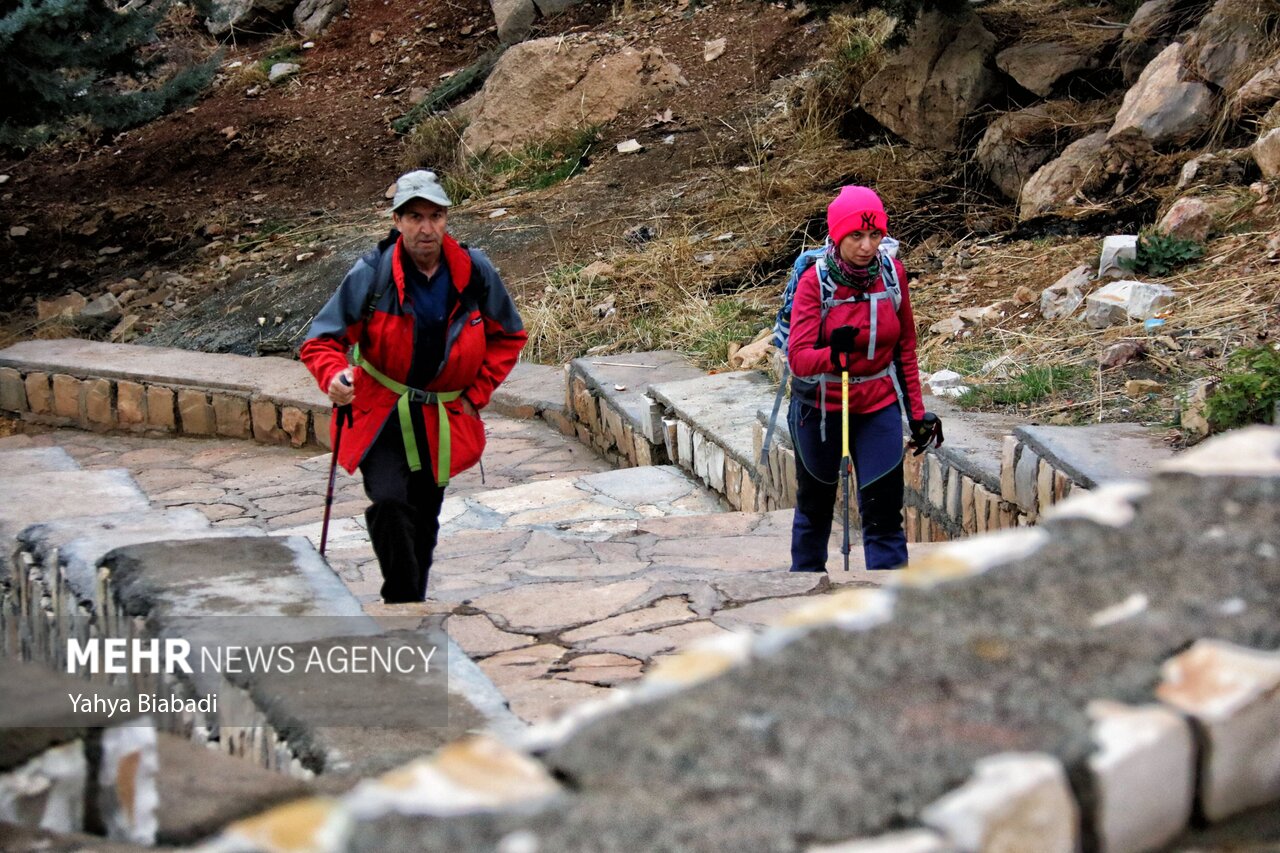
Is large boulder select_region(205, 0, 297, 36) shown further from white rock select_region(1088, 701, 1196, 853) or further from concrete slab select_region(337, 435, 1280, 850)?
white rock select_region(1088, 701, 1196, 853)

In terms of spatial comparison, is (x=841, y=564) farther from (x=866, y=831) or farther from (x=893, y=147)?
(x=893, y=147)

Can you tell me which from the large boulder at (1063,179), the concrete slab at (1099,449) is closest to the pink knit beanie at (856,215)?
the concrete slab at (1099,449)

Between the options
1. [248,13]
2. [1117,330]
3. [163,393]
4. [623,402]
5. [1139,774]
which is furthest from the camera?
[248,13]

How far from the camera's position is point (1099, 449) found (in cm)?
516

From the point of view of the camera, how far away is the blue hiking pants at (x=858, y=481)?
502 cm

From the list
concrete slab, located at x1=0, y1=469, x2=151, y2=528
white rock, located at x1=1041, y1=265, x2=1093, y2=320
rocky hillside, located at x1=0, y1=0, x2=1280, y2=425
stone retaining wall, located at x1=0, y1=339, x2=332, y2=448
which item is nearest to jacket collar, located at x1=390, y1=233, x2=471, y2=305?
concrete slab, located at x1=0, y1=469, x2=151, y2=528

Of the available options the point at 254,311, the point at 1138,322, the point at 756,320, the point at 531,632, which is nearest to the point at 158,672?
the point at 531,632

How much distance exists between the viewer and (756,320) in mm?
9047

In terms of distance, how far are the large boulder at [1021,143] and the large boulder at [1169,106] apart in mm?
619

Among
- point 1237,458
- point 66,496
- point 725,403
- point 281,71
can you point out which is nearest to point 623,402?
A: point 725,403

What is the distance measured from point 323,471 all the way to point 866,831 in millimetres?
7336

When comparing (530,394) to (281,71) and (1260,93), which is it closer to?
(1260,93)

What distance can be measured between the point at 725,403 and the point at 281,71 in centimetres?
1051

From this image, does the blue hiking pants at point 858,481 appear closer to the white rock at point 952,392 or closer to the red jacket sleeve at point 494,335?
the red jacket sleeve at point 494,335
